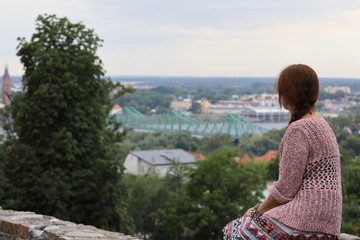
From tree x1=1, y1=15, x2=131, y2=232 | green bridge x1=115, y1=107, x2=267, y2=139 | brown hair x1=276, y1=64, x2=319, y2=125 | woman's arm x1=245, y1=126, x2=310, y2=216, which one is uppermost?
brown hair x1=276, y1=64, x2=319, y2=125

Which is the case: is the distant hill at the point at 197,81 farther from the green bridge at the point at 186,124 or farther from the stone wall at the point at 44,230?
the stone wall at the point at 44,230

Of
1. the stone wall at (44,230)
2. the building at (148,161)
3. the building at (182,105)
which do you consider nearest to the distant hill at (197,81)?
the building at (182,105)

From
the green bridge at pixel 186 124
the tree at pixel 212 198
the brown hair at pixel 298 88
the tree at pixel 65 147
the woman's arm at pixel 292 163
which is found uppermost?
the brown hair at pixel 298 88

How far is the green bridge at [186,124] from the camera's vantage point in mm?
99750

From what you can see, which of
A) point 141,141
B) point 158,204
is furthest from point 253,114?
point 158,204

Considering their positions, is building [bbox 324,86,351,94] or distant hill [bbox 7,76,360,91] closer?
building [bbox 324,86,351,94]

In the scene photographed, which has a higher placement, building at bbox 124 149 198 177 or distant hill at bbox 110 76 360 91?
distant hill at bbox 110 76 360 91

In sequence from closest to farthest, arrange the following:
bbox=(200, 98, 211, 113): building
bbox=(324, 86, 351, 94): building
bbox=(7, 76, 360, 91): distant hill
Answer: bbox=(324, 86, 351, 94): building → bbox=(200, 98, 211, 113): building → bbox=(7, 76, 360, 91): distant hill

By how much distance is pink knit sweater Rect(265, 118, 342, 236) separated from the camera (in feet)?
7.52

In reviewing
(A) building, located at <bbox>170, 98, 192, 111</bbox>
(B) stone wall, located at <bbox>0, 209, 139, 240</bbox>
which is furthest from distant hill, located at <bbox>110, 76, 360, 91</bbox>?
(B) stone wall, located at <bbox>0, 209, 139, 240</bbox>

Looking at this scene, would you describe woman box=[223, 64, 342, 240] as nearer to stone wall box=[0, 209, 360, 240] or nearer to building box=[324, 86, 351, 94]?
stone wall box=[0, 209, 360, 240]

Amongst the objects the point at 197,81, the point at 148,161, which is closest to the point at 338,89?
the point at 148,161

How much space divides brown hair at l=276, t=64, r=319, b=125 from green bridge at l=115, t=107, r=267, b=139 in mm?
94331

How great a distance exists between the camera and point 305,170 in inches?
91.4
